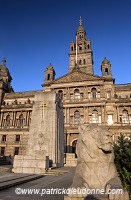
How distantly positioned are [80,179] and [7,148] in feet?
120

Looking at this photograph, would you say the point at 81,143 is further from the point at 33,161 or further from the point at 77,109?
the point at 77,109

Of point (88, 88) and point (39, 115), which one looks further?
point (88, 88)

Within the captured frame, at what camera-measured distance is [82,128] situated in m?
5.13

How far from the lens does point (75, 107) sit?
37.8 meters

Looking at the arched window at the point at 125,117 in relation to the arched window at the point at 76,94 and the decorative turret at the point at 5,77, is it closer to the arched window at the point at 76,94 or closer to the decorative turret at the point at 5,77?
the arched window at the point at 76,94

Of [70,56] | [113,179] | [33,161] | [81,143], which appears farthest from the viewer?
[70,56]

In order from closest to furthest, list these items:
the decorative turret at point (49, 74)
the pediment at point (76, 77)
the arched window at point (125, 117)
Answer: the arched window at point (125, 117) → the pediment at point (76, 77) → the decorative turret at point (49, 74)

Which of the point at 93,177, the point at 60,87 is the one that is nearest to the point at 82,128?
the point at 93,177

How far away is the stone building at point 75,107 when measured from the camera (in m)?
35.1

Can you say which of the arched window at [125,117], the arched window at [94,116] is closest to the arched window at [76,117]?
the arched window at [94,116]

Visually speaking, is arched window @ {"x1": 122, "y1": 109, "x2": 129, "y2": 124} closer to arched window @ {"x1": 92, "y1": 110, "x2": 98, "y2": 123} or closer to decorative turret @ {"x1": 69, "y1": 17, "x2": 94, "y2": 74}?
arched window @ {"x1": 92, "y1": 110, "x2": 98, "y2": 123}

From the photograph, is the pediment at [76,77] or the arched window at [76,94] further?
the arched window at [76,94]

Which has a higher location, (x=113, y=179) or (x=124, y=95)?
(x=124, y=95)

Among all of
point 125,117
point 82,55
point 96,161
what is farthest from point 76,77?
point 96,161
